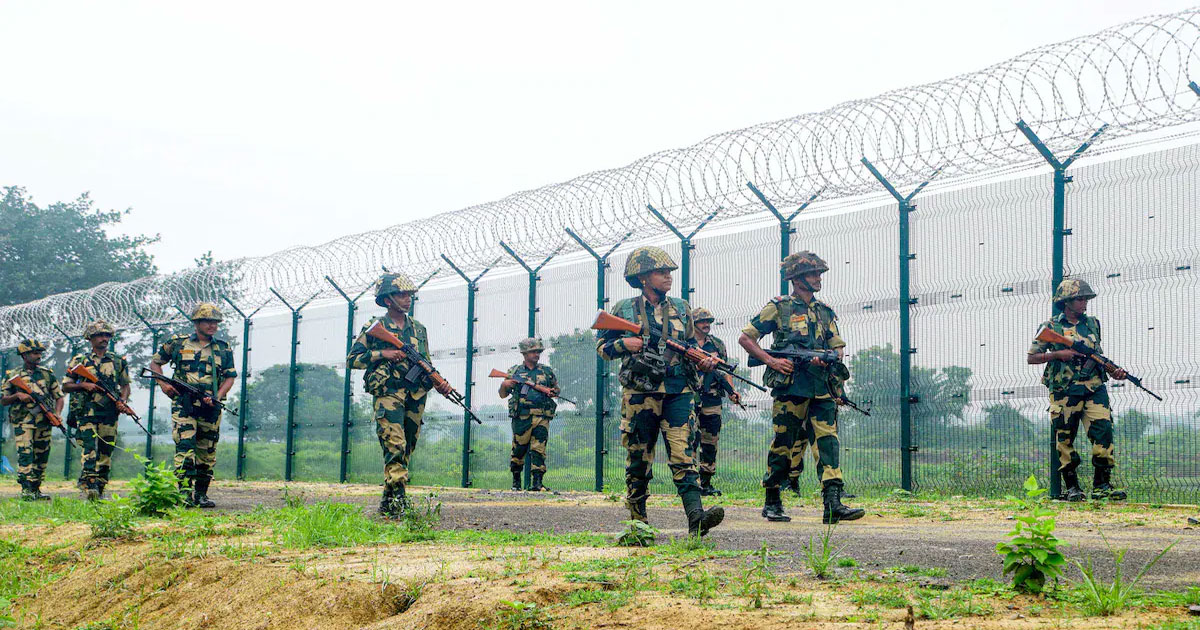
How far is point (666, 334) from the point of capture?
240 inches

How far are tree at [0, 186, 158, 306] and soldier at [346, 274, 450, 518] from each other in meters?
28.8

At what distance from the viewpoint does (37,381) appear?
12.4 m

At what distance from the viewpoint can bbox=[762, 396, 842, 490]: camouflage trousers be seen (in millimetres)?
6723

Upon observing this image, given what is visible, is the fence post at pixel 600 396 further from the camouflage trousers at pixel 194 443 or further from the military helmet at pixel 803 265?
the military helmet at pixel 803 265

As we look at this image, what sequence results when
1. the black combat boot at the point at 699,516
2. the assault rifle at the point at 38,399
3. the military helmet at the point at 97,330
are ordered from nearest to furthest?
1. the black combat boot at the point at 699,516
2. the military helmet at the point at 97,330
3. the assault rifle at the point at 38,399

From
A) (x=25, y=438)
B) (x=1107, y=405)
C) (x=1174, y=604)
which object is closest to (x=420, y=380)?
(x=1107, y=405)

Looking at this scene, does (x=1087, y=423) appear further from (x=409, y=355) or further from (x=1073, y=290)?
(x=409, y=355)

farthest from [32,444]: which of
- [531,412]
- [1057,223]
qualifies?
[1057,223]

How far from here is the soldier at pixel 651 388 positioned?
19.4 feet

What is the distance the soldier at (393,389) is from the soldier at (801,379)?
8.48 ft

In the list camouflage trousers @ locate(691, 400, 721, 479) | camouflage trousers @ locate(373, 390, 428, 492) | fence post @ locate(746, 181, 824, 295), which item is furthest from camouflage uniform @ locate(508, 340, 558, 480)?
camouflage trousers @ locate(373, 390, 428, 492)

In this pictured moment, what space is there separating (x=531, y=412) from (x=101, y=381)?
4446 millimetres

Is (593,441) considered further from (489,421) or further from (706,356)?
(706,356)

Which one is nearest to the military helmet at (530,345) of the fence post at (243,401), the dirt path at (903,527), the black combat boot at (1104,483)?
the dirt path at (903,527)
